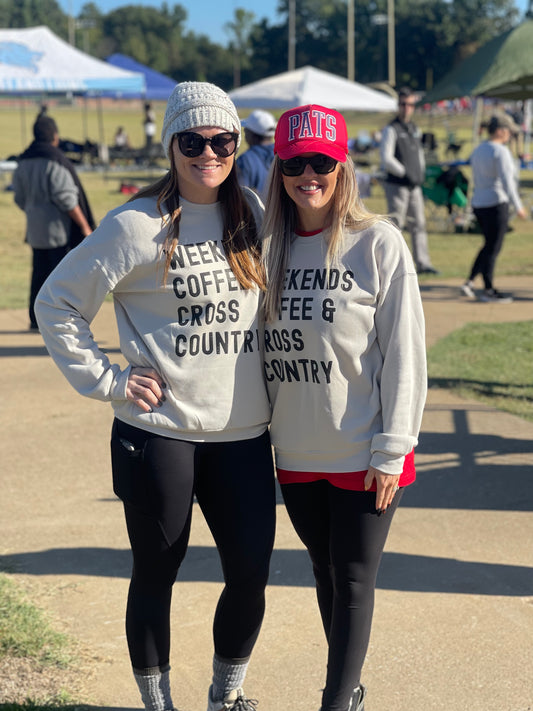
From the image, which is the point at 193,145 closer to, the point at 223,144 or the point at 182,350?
the point at 223,144

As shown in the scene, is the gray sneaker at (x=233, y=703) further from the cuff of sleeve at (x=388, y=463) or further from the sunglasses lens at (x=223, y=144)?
the sunglasses lens at (x=223, y=144)

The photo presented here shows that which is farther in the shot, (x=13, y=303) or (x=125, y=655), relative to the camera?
(x=13, y=303)

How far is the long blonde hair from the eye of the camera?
2414 millimetres

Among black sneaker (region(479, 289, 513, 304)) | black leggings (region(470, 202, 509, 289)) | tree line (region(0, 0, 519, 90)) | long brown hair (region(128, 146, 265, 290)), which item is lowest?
black sneaker (region(479, 289, 513, 304))

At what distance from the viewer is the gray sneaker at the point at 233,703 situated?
2.74 m

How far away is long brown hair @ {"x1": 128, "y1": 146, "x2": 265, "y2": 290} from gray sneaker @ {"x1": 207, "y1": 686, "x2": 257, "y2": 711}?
1250mm

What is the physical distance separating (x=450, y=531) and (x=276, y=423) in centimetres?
193

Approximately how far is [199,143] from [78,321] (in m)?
0.60

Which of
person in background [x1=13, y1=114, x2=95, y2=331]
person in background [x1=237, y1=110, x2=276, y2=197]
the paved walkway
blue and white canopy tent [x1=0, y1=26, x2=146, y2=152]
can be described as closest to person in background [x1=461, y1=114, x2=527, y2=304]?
person in background [x1=237, y1=110, x2=276, y2=197]

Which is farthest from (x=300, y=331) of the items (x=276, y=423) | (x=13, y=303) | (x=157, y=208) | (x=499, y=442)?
Result: (x=13, y=303)

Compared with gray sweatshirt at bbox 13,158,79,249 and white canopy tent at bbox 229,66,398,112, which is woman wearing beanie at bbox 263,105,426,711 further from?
white canopy tent at bbox 229,66,398,112

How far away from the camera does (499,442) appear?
5359 millimetres

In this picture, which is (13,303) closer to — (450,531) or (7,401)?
(7,401)

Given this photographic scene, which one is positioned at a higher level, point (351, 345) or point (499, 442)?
point (351, 345)
